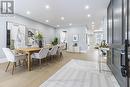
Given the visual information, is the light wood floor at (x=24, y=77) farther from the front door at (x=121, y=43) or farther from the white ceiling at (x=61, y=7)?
the white ceiling at (x=61, y=7)

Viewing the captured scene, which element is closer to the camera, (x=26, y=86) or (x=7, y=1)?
(x=26, y=86)

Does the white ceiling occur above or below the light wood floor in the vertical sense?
above

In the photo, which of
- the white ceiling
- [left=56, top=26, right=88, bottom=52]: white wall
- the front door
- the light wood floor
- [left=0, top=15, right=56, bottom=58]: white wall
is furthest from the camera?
[left=56, top=26, right=88, bottom=52]: white wall

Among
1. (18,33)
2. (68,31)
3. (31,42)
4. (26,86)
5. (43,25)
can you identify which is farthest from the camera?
(68,31)

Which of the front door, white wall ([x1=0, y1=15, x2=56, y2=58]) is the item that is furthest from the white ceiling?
the front door

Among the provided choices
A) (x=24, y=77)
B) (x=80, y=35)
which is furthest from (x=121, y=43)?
(x=80, y=35)

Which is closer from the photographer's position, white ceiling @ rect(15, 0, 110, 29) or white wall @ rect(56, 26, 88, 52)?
white ceiling @ rect(15, 0, 110, 29)

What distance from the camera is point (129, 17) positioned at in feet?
6.43

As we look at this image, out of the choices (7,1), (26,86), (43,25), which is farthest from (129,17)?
(43,25)

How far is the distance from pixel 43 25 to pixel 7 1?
17.9 feet

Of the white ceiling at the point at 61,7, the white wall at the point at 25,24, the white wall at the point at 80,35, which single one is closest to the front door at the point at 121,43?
the white ceiling at the point at 61,7

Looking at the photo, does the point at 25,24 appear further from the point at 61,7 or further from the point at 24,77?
the point at 24,77

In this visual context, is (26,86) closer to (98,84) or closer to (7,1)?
(98,84)

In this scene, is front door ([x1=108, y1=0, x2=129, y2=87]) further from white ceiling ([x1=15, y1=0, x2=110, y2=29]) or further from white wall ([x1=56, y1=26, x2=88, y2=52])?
white wall ([x1=56, y1=26, x2=88, y2=52])
